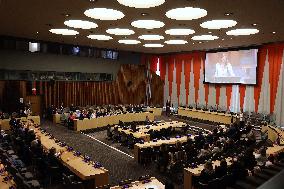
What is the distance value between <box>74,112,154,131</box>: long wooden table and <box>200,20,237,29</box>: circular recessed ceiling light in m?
8.96

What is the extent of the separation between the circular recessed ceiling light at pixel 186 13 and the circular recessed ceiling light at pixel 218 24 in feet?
4.12

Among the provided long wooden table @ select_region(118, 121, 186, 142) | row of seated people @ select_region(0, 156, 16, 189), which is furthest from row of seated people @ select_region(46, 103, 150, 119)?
row of seated people @ select_region(0, 156, 16, 189)

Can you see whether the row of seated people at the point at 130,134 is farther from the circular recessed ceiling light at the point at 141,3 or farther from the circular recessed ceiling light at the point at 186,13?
the circular recessed ceiling light at the point at 141,3

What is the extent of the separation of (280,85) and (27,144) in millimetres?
14702

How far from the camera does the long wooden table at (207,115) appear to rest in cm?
1859

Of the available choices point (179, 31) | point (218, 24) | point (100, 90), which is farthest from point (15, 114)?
point (218, 24)

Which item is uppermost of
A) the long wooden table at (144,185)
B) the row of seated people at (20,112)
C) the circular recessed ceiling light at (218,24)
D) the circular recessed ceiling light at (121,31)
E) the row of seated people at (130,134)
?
the circular recessed ceiling light at (121,31)

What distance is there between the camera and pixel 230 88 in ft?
64.5

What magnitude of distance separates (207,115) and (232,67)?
3.94 meters

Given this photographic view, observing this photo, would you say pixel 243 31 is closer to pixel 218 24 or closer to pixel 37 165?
pixel 218 24

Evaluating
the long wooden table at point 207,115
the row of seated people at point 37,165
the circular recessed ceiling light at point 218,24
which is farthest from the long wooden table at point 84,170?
the long wooden table at point 207,115

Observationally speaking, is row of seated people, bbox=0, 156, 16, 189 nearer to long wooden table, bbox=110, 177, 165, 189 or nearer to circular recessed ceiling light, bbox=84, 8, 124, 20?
long wooden table, bbox=110, 177, 165, 189

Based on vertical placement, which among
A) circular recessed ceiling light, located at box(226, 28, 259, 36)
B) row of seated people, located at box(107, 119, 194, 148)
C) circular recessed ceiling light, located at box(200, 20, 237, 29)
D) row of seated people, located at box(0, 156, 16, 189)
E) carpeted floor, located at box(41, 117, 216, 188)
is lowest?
carpeted floor, located at box(41, 117, 216, 188)

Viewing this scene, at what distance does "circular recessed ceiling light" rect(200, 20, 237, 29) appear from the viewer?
33.3 ft
